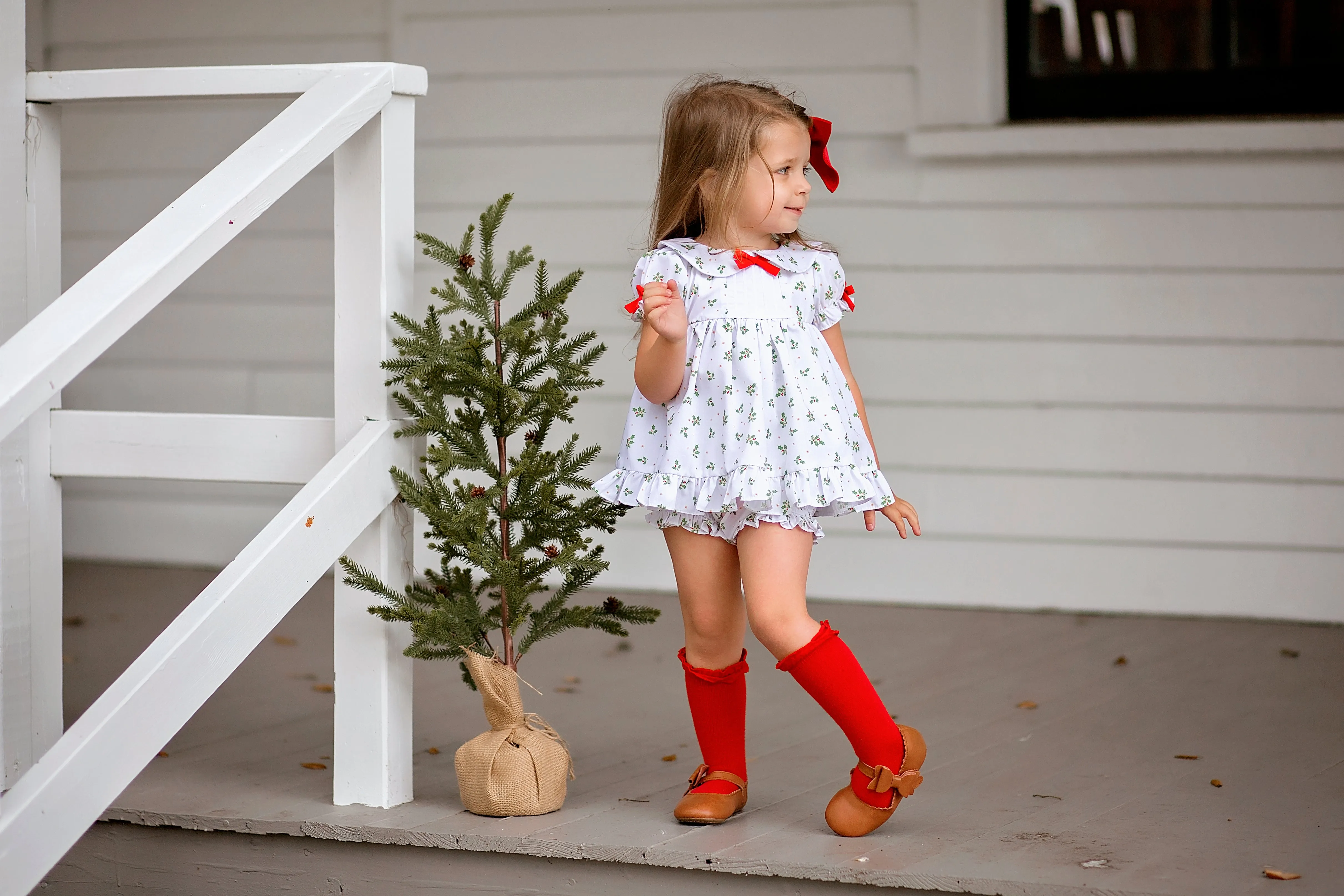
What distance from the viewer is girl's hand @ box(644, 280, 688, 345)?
200cm

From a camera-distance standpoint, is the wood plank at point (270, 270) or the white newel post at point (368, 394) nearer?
the white newel post at point (368, 394)

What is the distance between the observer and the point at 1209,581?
3947 millimetres

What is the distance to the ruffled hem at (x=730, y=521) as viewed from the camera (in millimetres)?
2098

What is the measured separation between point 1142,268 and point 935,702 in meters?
1.55

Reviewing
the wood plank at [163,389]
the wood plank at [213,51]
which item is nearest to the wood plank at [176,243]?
the wood plank at [213,51]

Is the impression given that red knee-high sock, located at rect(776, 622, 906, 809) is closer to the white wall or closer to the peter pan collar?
the peter pan collar

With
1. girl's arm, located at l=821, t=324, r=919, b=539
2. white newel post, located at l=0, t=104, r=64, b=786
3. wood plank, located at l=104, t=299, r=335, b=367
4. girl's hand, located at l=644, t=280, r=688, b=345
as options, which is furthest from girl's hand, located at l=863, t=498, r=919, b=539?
wood plank, located at l=104, t=299, r=335, b=367

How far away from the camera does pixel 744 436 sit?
6.85ft

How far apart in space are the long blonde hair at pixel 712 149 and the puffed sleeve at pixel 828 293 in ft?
0.20

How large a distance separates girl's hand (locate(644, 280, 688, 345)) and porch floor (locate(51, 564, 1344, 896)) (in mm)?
Answer: 748

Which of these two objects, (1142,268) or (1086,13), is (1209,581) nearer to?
(1142,268)

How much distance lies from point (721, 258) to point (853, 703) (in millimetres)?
710

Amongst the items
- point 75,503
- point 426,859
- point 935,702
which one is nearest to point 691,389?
point 426,859

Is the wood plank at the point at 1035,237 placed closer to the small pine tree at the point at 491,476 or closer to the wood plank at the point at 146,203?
the wood plank at the point at 146,203
